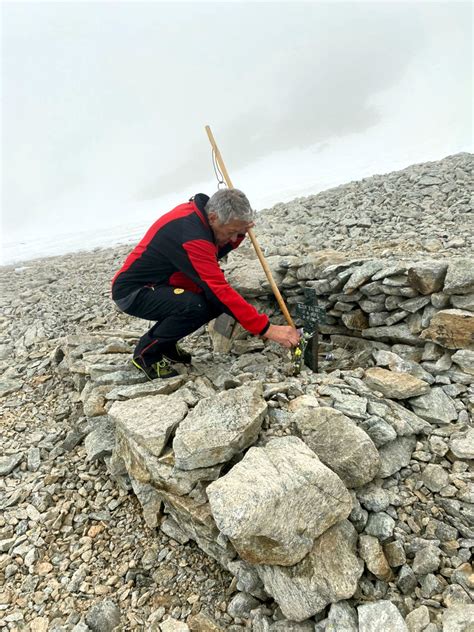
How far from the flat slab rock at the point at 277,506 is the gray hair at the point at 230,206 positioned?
8.97 ft

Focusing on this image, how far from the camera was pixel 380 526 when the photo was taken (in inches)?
129

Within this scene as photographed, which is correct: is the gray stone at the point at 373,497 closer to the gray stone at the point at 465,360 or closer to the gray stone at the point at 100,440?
the gray stone at the point at 465,360

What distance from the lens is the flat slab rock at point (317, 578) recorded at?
9.41 feet

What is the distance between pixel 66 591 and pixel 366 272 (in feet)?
16.8

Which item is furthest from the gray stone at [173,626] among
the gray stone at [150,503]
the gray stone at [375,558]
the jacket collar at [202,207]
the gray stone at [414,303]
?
the gray stone at [414,303]

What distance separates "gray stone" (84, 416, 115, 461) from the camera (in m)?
4.50

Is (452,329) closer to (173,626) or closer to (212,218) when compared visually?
(212,218)

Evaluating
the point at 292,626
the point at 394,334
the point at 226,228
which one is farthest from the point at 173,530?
the point at 394,334

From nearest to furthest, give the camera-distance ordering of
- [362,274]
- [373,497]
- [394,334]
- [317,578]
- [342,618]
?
1. [342,618]
2. [317,578]
3. [373,497]
4. [394,334]
5. [362,274]

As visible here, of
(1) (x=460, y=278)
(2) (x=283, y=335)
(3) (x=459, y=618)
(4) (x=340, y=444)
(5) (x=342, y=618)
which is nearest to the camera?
(3) (x=459, y=618)

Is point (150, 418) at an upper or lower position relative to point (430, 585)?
upper

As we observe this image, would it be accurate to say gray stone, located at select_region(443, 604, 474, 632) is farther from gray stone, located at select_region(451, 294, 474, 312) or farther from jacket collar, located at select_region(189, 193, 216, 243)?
jacket collar, located at select_region(189, 193, 216, 243)

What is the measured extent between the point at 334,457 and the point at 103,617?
2.39 metres

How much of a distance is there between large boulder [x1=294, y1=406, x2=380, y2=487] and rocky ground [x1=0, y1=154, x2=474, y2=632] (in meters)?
0.05
